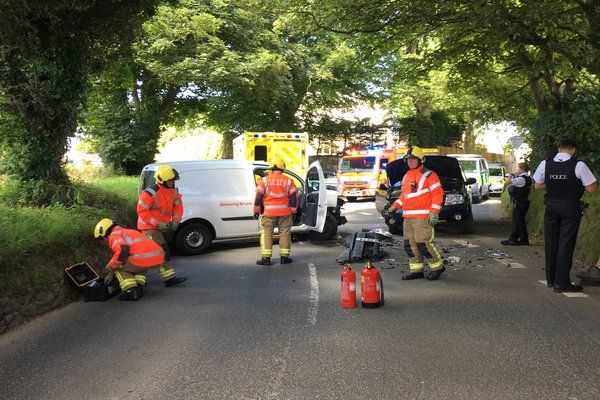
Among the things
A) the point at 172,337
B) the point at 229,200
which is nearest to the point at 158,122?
the point at 229,200

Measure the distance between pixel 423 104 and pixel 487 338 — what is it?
109 feet

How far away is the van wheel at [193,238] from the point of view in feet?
34.4

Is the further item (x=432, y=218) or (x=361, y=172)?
(x=361, y=172)

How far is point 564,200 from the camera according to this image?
6562 millimetres

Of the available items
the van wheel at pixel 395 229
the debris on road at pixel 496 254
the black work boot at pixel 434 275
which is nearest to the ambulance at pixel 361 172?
the van wheel at pixel 395 229

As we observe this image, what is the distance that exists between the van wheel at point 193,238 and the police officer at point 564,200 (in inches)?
248

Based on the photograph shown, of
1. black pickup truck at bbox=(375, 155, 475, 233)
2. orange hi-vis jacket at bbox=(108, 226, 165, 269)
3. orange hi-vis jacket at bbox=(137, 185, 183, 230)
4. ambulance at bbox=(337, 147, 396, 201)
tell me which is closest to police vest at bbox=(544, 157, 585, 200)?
orange hi-vis jacket at bbox=(108, 226, 165, 269)

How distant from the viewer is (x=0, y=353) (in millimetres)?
4836

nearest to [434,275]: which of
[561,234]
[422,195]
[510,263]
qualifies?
[422,195]

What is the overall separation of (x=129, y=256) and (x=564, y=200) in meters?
5.37

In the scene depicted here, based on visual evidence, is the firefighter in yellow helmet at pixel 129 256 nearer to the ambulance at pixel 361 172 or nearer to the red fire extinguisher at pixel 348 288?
the red fire extinguisher at pixel 348 288

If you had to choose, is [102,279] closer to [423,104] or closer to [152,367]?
[152,367]

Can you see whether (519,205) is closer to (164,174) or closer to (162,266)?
(164,174)

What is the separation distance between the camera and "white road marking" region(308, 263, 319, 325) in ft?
18.6
